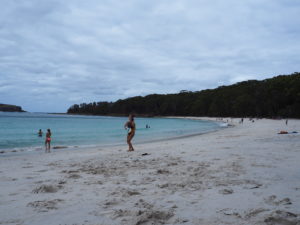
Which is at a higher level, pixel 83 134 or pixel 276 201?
pixel 276 201

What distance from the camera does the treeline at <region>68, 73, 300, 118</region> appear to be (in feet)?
258

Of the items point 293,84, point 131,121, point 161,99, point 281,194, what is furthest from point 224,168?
point 161,99

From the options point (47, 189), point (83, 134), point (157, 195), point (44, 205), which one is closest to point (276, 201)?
point (157, 195)

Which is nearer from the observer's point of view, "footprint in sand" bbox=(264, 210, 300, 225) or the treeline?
"footprint in sand" bbox=(264, 210, 300, 225)

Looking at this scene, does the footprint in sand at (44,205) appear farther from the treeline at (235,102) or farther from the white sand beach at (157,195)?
the treeline at (235,102)

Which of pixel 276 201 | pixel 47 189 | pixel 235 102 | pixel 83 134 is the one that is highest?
pixel 235 102

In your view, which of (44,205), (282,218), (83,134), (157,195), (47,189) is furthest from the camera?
(83,134)

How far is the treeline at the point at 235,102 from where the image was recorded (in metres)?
78.5

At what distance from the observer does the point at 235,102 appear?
107562mm

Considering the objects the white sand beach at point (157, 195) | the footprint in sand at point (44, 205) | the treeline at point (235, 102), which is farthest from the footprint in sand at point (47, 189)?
the treeline at point (235, 102)

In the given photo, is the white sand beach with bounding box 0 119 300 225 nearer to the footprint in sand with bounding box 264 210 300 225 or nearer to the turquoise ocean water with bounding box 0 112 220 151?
the footprint in sand with bounding box 264 210 300 225

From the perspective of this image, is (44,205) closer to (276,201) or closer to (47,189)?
(47,189)

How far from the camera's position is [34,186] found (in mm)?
5637

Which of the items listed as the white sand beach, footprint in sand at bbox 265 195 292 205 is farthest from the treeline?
footprint in sand at bbox 265 195 292 205
